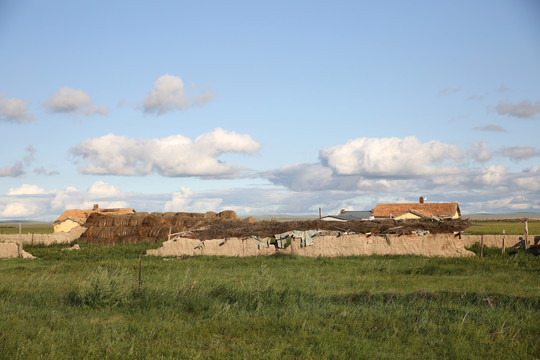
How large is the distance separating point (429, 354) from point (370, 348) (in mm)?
952

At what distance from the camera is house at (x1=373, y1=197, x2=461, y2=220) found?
172 feet

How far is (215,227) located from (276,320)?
811 inches

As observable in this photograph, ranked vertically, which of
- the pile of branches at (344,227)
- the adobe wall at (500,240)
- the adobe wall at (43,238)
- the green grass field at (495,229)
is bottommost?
the green grass field at (495,229)

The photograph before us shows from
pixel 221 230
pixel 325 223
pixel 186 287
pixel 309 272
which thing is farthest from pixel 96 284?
pixel 325 223

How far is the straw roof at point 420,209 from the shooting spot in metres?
54.0

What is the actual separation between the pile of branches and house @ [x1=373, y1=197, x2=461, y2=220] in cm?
2529

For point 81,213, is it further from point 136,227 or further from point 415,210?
→ point 415,210

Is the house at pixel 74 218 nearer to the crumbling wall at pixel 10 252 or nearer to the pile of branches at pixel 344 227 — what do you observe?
the crumbling wall at pixel 10 252

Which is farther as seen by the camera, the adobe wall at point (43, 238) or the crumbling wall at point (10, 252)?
the adobe wall at point (43, 238)

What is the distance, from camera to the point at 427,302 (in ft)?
38.7

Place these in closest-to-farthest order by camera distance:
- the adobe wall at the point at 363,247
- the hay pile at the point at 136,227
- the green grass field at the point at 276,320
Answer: the green grass field at the point at 276,320
the adobe wall at the point at 363,247
the hay pile at the point at 136,227

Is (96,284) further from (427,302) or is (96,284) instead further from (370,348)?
(427,302)

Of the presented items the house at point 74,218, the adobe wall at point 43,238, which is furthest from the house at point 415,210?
the adobe wall at point 43,238

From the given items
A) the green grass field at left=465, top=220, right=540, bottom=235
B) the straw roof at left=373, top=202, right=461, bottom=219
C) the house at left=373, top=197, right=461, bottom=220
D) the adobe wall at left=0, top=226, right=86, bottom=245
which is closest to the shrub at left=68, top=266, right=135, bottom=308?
the green grass field at left=465, top=220, right=540, bottom=235
